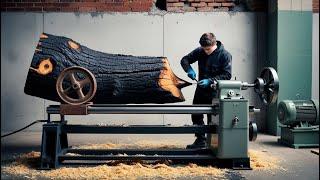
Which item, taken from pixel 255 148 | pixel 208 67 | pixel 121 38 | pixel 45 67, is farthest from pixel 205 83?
pixel 121 38

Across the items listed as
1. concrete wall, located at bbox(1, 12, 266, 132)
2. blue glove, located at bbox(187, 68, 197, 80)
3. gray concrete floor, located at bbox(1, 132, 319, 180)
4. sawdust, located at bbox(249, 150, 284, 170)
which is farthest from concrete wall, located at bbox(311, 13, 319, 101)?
blue glove, located at bbox(187, 68, 197, 80)

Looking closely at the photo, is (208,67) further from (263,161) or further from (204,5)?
(204,5)

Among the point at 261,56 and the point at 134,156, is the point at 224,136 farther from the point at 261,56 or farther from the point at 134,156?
the point at 261,56

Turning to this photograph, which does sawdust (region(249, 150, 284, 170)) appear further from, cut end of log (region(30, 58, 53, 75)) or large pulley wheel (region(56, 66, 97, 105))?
cut end of log (region(30, 58, 53, 75))

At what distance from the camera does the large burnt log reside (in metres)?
4.84

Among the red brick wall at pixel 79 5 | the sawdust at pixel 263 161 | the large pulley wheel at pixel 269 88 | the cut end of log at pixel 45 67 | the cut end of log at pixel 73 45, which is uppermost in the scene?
the red brick wall at pixel 79 5

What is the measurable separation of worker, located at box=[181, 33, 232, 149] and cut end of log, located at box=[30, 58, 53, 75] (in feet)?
5.36

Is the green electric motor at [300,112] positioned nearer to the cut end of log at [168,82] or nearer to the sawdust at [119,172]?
the cut end of log at [168,82]

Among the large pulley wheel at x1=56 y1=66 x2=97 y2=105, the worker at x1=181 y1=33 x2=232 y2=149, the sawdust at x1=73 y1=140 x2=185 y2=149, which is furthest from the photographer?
the sawdust at x1=73 y1=140 x2=185 y2=149

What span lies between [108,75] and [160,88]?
2.07 feet

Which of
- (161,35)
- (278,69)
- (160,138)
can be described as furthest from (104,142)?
(278,69)

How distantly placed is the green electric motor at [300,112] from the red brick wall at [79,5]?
2958 mm

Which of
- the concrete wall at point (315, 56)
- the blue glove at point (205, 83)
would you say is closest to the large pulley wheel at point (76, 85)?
the blue glove at point (205, 83)

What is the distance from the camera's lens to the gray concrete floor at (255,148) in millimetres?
4066
